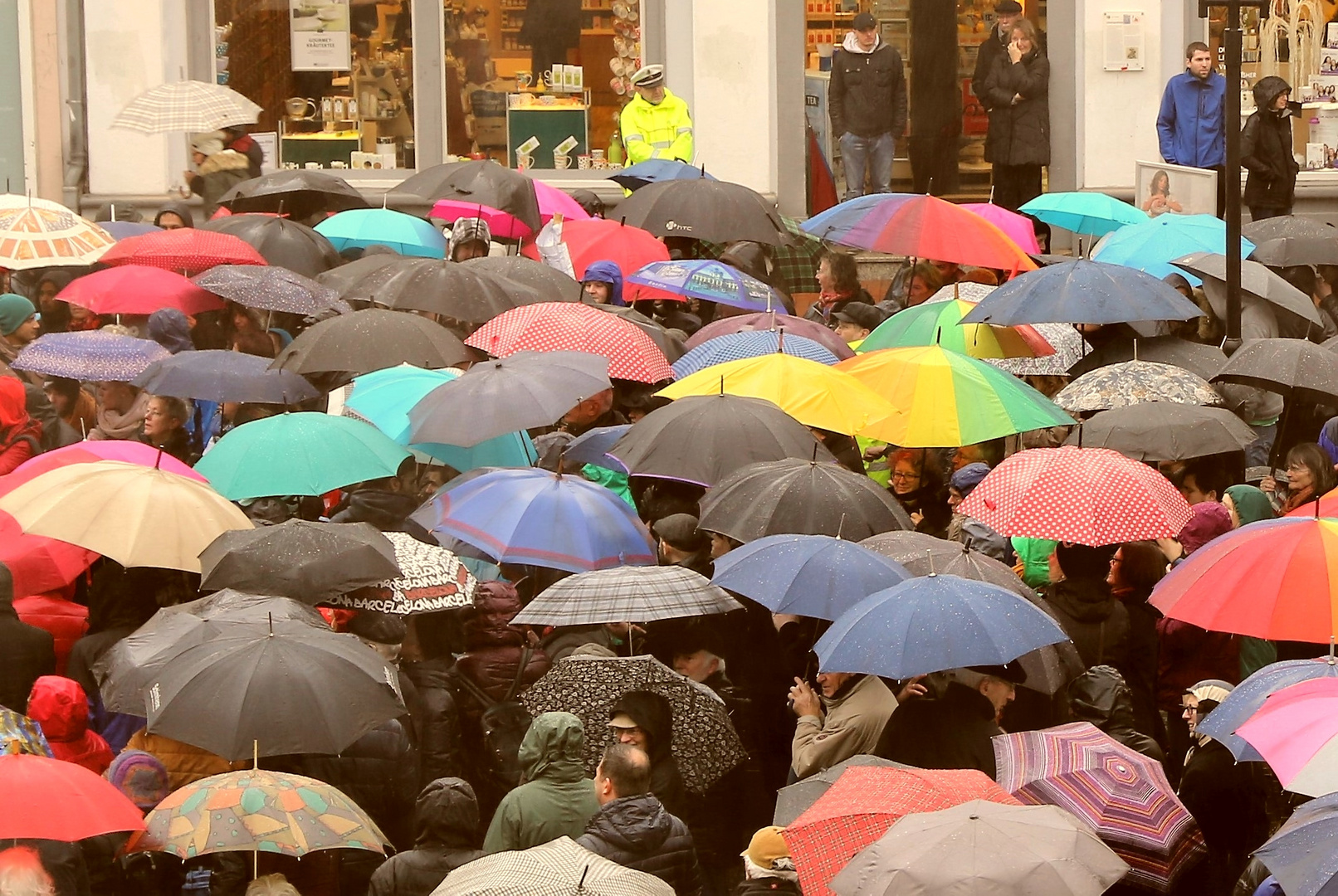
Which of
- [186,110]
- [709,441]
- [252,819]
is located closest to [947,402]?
[709,441]

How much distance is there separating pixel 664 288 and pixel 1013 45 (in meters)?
6.72

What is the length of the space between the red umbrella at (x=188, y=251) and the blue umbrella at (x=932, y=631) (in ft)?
20.8

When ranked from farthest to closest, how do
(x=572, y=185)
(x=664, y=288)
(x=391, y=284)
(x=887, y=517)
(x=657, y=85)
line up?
(x=572, y=185) < (x=657, y=85) < (x=664, y=288) < (x=391, y=284) < (x=887, y=517)

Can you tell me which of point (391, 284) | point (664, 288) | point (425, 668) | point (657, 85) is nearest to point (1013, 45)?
point (657, 85)

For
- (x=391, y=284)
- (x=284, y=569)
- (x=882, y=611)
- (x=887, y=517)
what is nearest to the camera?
(x=882, y=611)

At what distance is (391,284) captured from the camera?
11703 millimetres

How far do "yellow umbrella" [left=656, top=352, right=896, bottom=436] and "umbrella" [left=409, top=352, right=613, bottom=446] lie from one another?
538 millimetres

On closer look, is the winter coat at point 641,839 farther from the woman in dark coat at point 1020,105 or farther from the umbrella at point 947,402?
the woman in dark coat at point 1020,105

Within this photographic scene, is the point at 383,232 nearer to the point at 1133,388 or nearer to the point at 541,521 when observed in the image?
the point at 1133,388

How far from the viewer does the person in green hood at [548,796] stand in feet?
22.7

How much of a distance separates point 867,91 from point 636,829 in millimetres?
12498

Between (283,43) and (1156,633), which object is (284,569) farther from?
(283,43)

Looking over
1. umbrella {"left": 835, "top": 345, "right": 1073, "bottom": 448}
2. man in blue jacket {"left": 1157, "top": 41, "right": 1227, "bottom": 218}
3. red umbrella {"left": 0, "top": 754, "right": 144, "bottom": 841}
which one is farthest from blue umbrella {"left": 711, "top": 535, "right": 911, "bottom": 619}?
man in blue jacket {"left": 1157, "top": 41, "right": 1227, "bottom": 218}

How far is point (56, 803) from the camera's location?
6.24m
